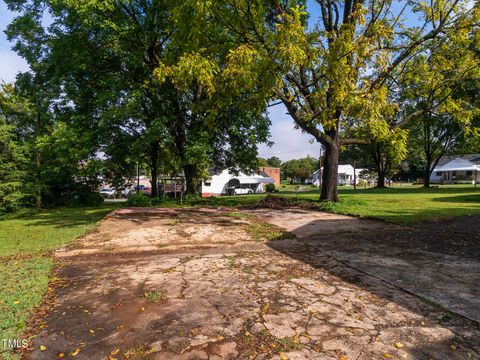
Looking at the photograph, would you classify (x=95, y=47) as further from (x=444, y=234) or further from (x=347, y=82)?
(x=444, y=234)

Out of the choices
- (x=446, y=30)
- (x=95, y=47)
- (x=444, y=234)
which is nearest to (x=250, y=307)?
(x=444, y=234)

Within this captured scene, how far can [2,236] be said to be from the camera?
30.4 feet

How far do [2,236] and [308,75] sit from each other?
1287 centimetres

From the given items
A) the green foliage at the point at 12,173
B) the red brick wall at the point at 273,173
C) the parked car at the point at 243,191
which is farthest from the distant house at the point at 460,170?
the green foliage at the point at 12,173

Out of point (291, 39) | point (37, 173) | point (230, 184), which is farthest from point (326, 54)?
point (230, 184)

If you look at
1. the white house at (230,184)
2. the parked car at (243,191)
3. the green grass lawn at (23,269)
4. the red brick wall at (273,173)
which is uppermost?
the red brick wall at (273,173)

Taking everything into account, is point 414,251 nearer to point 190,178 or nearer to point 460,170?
point 190,178

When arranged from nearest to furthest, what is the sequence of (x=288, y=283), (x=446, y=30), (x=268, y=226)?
(x=288, y=283) < (x=268, y=226) < (x=446, y=30)

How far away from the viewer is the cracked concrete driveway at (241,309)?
2973 millimetres

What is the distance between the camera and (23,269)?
5.69 metres

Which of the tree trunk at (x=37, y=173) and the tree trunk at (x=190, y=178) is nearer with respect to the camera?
the tree trunk at (x=37, y=173)

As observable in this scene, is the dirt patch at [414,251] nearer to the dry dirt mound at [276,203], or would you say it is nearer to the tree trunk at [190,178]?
the dry dirt mound at [276,203]

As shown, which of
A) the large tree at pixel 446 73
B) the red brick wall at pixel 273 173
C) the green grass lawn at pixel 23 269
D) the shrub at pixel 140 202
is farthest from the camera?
the red brick wall at pixel 273 173

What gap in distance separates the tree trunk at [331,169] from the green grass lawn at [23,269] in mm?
10595
